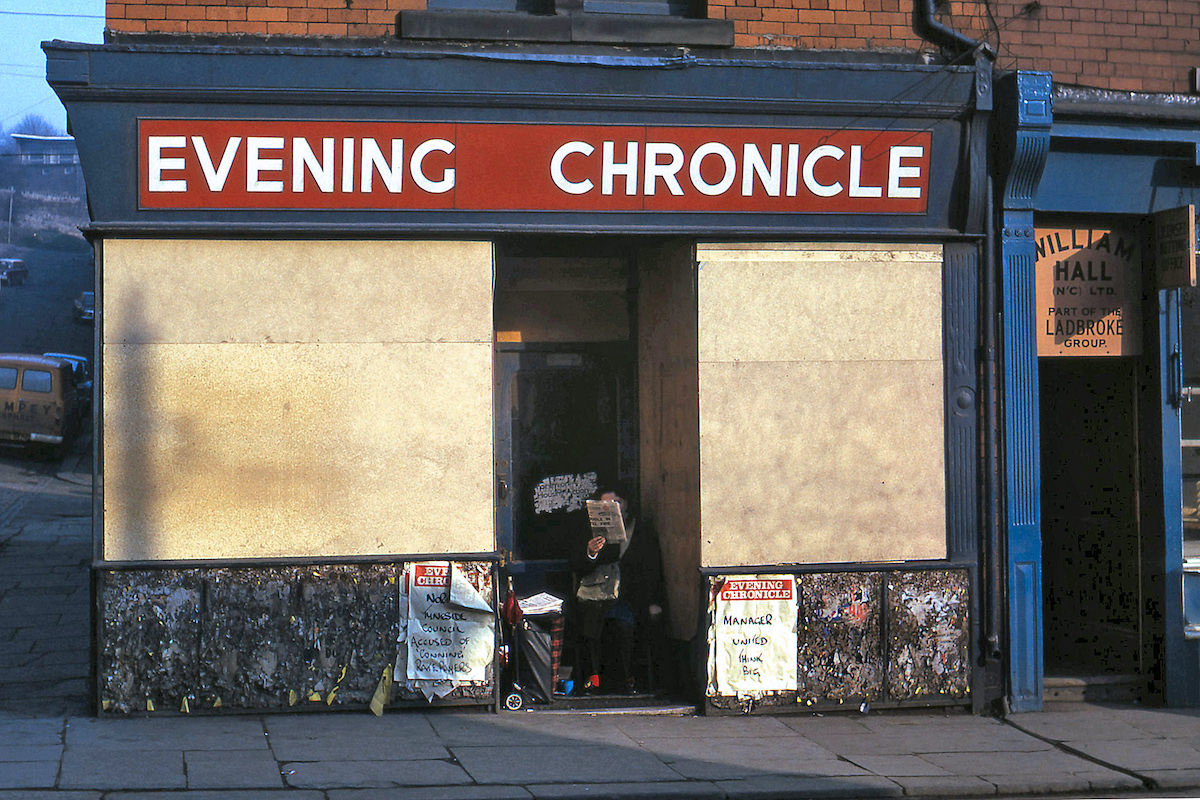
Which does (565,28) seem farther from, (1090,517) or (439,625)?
(1090,517)

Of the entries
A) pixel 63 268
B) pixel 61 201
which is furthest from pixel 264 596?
pixel 61 201

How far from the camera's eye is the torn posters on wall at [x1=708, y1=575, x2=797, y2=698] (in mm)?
7801

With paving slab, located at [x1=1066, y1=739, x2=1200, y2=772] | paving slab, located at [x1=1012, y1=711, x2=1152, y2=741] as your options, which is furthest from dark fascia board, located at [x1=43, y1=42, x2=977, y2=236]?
paving slab, located at [x1=1066, y1=739, x2=1200, y2=772]

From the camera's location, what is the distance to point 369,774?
6008 millimetres

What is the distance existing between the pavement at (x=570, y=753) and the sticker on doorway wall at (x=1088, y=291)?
8.76 feet

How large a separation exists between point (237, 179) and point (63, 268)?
44.5 meters

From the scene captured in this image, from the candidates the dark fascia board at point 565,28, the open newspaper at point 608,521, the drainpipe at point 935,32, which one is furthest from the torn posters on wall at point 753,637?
the drainpipe at point 935,32

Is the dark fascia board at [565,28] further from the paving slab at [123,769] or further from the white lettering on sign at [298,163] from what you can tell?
the paving slab at [123,769]

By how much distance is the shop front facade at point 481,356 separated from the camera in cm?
727

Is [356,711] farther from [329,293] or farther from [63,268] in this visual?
[63,268]

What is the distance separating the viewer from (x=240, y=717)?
7.27 meters

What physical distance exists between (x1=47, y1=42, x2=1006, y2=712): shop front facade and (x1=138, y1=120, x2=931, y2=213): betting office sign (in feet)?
0.06

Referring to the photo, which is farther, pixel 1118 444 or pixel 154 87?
pixel 1118 444

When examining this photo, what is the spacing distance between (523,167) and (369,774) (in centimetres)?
390
